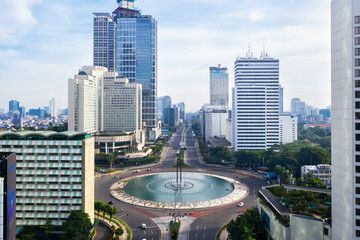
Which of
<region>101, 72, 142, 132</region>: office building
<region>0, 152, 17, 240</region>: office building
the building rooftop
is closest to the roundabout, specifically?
the building rooftop

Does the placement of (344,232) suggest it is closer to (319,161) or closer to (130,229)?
(130,229)

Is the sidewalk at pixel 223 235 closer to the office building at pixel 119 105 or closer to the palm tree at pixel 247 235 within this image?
the palm tree at pixel 247 235

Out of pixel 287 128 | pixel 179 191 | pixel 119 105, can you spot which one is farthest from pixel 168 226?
pixel 287 128

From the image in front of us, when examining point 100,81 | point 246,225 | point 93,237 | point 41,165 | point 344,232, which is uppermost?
point 100,81

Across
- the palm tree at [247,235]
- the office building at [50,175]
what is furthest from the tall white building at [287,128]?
the office building at [50,175]

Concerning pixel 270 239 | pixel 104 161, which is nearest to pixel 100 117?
pixel 104 161

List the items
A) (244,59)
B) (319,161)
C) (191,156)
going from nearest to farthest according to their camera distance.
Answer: (319,161)
(244,59)
(191,156)

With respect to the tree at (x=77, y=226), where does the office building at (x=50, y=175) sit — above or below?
above
